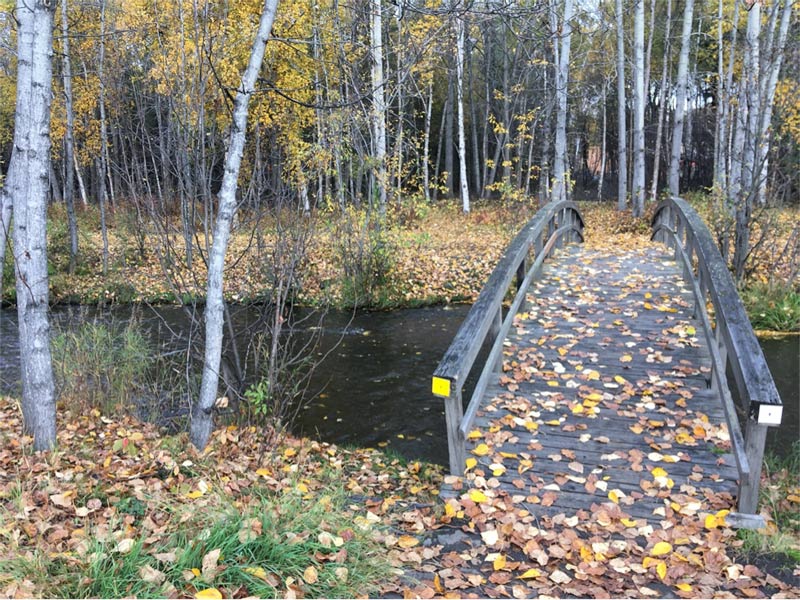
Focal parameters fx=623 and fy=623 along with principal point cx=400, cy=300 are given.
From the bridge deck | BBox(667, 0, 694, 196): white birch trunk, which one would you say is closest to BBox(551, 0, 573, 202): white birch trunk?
→ BBox(667, 0, 694, 196): white birch trunk

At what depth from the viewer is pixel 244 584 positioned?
3.08 m

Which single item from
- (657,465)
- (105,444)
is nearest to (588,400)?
(657,465)

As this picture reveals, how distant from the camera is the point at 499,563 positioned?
377 cm

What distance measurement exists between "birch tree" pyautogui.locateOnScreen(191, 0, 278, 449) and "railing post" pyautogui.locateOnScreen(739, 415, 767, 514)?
422 centimetres

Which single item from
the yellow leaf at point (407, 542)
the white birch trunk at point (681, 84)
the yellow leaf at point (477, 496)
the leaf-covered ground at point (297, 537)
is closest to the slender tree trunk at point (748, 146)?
the white birch trunk at point (681, 84)

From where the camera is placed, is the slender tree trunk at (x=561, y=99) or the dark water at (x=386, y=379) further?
the slender tree trunk at (x=561, y=99)

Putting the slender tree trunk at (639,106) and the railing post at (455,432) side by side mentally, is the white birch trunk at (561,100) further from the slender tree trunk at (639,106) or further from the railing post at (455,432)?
the railing post at (455,432)

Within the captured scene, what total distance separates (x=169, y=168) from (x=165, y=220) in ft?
2.21

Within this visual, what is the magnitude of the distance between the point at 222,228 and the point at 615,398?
3.97 m

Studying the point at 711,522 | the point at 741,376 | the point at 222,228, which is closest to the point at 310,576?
the point at 711,522

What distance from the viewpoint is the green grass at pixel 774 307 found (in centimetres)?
1124

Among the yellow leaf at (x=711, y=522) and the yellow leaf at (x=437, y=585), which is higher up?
the yellow leaf at (x=437, y=585)

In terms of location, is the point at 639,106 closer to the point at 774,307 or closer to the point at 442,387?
the point at 774,307

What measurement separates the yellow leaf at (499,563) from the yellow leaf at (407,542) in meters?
0.52
